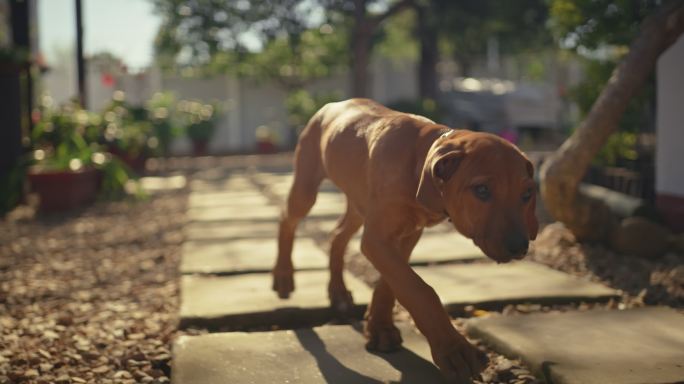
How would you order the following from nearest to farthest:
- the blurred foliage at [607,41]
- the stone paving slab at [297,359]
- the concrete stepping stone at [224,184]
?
1. the stone paving slab at [297,359]
2. the blurred foliage at [607,41]
3. the concrete stepping stone at [224,184]

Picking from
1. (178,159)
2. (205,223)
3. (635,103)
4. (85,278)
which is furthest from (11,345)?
(178,159)

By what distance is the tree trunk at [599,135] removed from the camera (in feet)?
14.9

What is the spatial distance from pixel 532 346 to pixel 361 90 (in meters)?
12.2

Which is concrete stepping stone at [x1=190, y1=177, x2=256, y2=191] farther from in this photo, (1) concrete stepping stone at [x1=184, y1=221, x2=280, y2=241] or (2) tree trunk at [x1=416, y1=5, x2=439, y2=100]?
(2) tree trunk at [x1=416, y1=5, x2=439, y2=100]

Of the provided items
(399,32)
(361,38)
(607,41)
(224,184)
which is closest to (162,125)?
(224,184)

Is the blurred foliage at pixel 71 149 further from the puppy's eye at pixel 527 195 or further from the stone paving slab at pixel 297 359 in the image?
the puppy's eye at pixel 527 195

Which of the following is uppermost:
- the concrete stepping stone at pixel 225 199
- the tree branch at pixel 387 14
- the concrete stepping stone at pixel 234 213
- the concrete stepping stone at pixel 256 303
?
the tree branch at pixel 387 14

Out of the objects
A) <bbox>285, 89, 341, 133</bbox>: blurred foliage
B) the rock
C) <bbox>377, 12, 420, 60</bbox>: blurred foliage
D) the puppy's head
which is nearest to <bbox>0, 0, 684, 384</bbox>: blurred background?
the rock

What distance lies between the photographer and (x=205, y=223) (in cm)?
666

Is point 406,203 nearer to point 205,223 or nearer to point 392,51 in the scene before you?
point 205,223

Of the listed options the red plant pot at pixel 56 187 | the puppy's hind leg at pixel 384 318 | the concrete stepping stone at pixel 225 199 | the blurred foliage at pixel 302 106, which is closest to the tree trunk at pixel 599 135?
the puppy's hind leg at pixel 384 318

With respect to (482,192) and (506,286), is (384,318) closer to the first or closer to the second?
(482,192)

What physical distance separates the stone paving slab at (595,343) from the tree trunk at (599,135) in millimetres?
1618

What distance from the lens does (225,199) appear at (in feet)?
28.0
